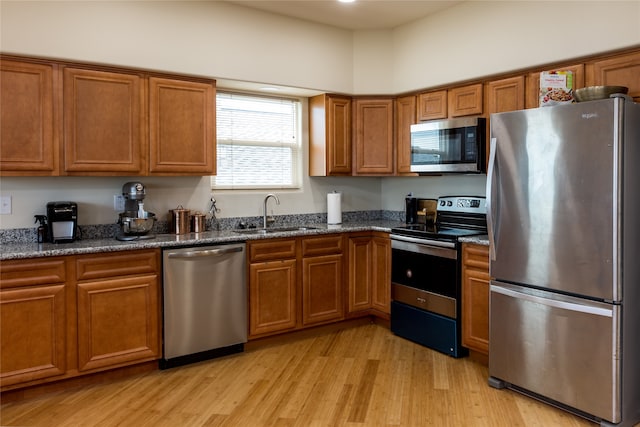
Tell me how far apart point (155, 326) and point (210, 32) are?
2.18 meters

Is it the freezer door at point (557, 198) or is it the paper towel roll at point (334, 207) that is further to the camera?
the paper towel roll at point (334, 207)

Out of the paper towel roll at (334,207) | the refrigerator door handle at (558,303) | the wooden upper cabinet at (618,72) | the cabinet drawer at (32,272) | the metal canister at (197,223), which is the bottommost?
the refrigerator door handle at (558,303)

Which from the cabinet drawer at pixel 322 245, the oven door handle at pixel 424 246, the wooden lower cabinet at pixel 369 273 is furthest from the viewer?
the wooden lower cabinet at pixel 369 273

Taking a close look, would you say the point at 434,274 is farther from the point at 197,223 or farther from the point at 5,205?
the point at 5,205

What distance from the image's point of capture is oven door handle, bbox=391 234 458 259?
348cm

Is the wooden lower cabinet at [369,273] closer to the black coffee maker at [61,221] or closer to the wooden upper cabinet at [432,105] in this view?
the wooden upper cabinet at [432,105]

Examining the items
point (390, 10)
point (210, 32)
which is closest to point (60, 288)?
point (210, 32)

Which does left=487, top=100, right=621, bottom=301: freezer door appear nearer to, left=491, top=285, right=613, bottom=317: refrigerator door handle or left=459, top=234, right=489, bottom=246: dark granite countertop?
left=491, top=285, right=613, bottom=317: refrigerator door handle

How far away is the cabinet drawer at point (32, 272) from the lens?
2738 millimetres

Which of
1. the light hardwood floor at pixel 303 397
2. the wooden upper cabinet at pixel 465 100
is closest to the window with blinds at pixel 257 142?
the wooden upper cabinet at pixel 465 100

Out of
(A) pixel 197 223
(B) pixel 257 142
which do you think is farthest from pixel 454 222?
(A) pixel 197 223

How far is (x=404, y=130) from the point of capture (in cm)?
439

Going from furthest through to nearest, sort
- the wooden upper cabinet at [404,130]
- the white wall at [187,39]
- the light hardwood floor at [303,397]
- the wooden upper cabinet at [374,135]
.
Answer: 1. the wooden upper cabinet at [374,135]
2. the wooden upper cabinet at [404,130]
3. the white wall at [187,39]
4. the light hardwood floor at [303,397]

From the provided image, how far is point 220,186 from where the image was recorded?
13.6ft
